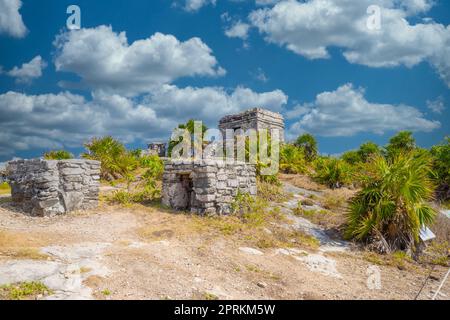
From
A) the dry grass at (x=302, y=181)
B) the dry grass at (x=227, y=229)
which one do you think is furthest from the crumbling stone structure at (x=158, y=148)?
the dry grass at (x=227, y=229)

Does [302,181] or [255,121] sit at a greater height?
[255,121]

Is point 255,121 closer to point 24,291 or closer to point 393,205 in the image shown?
point 393,205

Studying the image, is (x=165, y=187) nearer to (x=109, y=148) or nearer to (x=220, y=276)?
(x=220, y=276)

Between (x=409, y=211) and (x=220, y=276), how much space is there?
511 cm

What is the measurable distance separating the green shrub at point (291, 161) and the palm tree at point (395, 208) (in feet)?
27.7

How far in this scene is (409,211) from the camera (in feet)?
27.1

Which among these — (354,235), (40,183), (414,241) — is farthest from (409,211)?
(40,183)

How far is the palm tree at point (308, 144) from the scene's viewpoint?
2123 centimetres

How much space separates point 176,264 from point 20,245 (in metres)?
2.90

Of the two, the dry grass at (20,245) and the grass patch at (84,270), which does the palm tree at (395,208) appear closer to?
the grass patch at (84,270)

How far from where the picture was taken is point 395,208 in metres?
8.37

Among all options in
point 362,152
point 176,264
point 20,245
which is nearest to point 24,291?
point 20,245

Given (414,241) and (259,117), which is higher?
(259,117)
